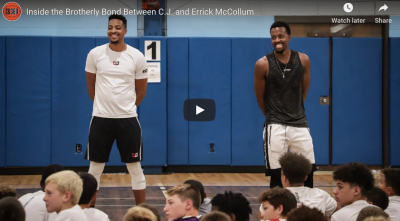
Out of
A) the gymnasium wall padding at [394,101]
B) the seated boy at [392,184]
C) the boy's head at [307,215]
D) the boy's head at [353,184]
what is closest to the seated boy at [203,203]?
the boy's head at [353,184]

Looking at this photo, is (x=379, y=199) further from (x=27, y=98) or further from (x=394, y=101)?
(x=27, y=98)

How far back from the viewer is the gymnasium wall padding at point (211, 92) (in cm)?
861

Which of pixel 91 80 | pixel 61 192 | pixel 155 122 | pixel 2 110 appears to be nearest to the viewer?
pixel 61 192

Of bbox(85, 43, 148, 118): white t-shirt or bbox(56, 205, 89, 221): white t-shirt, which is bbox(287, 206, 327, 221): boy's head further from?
bbox(85, 43, 148, 118): white t-shirt

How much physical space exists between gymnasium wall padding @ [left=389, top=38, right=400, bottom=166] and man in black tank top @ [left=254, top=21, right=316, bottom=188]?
503cm

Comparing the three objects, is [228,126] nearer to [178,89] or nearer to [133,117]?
[178,89]

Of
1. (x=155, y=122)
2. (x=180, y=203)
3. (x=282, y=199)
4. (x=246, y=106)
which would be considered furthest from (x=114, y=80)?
(x=246, y=106)

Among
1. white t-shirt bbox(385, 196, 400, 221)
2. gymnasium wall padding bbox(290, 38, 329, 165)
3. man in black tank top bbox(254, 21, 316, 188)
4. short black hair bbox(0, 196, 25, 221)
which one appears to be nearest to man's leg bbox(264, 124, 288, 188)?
man in black tank top bbox(254, 21, 316, 188)

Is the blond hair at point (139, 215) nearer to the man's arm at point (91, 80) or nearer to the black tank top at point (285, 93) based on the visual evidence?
the black tank top at point (285, 93)

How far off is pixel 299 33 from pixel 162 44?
2.43 metres

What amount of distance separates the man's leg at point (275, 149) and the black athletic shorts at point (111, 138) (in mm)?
1161

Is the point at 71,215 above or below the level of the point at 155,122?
below

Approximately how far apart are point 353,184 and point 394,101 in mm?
5955

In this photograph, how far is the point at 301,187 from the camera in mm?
3506
